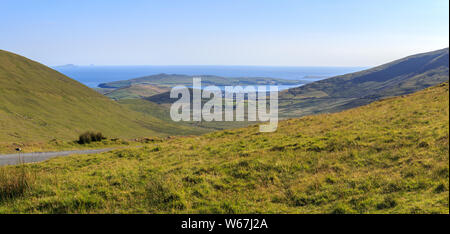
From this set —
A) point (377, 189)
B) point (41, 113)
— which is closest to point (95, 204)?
point (377, 189)

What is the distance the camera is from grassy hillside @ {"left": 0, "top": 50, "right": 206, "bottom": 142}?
6700 cm

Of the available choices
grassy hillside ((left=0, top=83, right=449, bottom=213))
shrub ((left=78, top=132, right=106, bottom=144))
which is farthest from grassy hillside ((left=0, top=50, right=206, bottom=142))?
grassy hillside ((left=0, top=83, right=449, bottom=213))

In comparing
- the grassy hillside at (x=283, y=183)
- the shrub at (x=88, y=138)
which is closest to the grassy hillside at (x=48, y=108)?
the shrub at (x=88, y=138)

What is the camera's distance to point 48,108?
9400cm

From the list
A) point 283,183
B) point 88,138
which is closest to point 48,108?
point 88,138

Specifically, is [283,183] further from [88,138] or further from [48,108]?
[48,108]

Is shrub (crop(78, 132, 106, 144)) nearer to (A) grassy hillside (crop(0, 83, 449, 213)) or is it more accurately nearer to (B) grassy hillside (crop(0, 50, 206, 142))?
(A) grassy hillside (crop(0, 83, 449, 213))

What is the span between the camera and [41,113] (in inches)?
3342

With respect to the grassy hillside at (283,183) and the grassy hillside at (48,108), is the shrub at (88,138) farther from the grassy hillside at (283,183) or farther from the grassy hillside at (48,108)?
the grassy hillside at (48,108)

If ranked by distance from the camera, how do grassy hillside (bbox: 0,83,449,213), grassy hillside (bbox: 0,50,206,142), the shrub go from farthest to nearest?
grassy hillside (bbox: 0,50,206,142) < the shrub < grassy hillside (bbox: 0,83,449,213)

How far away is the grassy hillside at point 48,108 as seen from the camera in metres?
67.0
